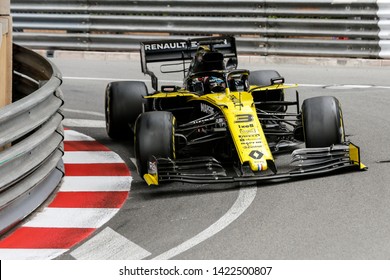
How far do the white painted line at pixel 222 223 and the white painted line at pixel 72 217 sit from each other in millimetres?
916

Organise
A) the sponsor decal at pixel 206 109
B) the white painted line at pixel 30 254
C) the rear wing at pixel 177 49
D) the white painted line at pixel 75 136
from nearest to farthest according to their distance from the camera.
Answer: the white painted line at pixel 30 254
the sponsor decal at pixel 206 109
the rear wing at pixel 177 49
the white painted line at pixel 75 136

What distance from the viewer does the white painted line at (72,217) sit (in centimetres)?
745

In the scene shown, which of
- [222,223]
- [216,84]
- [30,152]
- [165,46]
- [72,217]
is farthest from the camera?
[165,46]

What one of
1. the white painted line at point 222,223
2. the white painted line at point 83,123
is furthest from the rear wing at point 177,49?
the white painted line at point 222,223

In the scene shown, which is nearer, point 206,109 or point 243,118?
point 243,118

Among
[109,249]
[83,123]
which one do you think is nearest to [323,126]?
[109,249]

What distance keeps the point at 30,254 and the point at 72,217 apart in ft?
3.17

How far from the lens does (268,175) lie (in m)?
8.37

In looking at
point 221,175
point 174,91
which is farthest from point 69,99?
point 221,175

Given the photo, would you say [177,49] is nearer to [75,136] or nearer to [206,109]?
[75,136]

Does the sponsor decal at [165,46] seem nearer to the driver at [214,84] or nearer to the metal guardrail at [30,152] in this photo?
the driver at [214,84]

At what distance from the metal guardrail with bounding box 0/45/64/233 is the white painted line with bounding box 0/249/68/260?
1.44ft

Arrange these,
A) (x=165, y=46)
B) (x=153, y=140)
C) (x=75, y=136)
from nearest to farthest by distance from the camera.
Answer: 1. (x=153, y=140)
2. (x=165, y=46)
3. (x=75, y=136)
